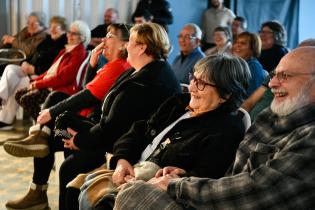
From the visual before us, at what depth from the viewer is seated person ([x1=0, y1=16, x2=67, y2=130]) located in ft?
16.6

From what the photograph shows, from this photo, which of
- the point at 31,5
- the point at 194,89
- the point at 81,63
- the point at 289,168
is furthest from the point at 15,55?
the point at 289,168

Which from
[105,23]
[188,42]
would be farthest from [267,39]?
[105,23]

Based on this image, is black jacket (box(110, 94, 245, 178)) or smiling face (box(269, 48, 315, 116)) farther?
black jacket (box(110, 94, 245, 178))

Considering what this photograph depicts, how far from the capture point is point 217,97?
198 cm

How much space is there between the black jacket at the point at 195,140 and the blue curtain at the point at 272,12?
14.0 feet

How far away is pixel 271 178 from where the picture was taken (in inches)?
59.7

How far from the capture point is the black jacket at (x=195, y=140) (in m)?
1.87

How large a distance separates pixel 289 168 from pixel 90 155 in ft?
4.19

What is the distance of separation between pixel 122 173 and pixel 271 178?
0.74m

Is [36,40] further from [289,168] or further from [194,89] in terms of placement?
[289,168]

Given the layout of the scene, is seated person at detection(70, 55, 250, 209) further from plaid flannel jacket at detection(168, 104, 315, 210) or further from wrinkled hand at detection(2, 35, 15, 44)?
wrinkled hand at detection(2, 35, 15, 44)

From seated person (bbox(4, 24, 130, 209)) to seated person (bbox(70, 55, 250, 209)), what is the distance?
0.85 metres

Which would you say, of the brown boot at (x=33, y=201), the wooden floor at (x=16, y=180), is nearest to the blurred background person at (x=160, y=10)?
the wooden floor at (x=16, y=180)

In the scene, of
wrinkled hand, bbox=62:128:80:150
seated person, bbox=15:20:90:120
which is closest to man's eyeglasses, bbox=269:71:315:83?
wrinkled hand, bbox=62:128:80:150
